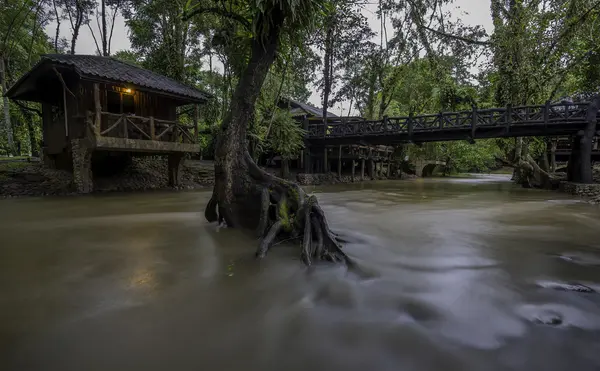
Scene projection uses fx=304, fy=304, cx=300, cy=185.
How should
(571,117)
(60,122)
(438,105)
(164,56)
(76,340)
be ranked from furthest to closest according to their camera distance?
(438,105)
(164,56)
(571,117)
(60,122)
(76,340)

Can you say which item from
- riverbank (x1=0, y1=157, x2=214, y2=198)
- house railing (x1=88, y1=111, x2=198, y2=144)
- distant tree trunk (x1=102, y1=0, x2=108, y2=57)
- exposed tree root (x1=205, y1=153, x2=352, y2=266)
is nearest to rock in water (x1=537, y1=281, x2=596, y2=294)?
exposed tree root (x1=205, y1=153, x2=352, y2=266)

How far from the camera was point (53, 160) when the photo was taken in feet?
47.4

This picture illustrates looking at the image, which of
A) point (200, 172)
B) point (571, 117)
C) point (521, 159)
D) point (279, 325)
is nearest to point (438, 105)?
point (521, 159)

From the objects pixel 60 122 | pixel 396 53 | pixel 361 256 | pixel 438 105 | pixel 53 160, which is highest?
pixel 396 53

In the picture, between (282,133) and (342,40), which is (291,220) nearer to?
(282,133)

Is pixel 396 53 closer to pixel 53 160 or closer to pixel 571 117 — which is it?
pixel 571 117

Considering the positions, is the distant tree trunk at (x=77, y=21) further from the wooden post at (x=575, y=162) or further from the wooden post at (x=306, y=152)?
the wooden post at (x=575, y=162)

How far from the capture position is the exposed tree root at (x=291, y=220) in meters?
4.28

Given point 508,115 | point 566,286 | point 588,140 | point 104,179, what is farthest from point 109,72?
point 588,140

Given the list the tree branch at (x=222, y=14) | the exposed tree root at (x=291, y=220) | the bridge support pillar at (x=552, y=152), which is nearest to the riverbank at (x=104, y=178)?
the exposed tree root at (x=291, y=220)

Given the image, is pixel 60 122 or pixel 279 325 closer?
pixel 279 325

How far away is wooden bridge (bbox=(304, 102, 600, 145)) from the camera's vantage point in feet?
47.4

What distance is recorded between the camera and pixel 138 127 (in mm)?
11711

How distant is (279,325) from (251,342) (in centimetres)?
32
